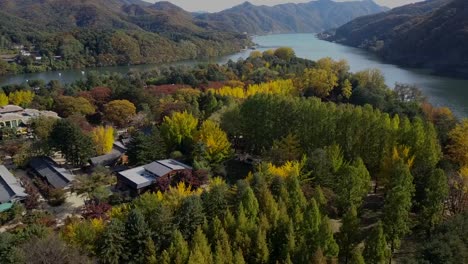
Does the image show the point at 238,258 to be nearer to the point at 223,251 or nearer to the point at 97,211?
the point at 223,251

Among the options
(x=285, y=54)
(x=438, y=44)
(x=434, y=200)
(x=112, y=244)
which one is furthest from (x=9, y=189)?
(x=438, y=44)

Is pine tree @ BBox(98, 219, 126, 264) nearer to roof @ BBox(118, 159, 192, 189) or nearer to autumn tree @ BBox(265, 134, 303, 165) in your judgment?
roof @ BBox(118, 159, 192, 189)

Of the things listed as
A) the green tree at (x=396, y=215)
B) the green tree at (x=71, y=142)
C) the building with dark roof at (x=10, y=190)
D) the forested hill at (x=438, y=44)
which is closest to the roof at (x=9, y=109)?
the green tree at (x=71, y=142)

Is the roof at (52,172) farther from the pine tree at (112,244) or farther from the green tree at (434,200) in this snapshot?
the green tree at (434,200)

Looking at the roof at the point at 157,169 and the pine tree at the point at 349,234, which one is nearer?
the pine tree at the point at 349,234

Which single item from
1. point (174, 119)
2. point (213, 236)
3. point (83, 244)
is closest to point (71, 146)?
point (174, 119)

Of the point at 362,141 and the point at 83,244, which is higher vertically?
the point at 362,141

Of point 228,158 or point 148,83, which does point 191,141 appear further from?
point 148,83
